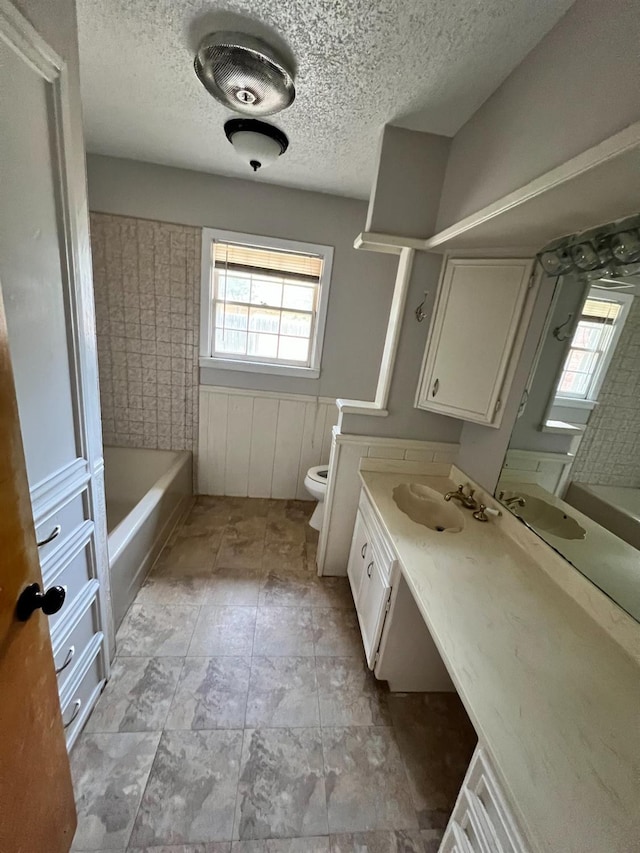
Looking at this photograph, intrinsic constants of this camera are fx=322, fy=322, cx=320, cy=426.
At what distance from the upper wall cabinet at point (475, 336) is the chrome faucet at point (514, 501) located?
1.10 ft

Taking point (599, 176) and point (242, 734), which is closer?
point (599, 176)

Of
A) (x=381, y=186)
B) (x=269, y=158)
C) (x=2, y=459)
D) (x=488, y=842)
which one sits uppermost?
(x=269, y=158)

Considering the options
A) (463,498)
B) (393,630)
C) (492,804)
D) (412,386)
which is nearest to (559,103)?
(412,386)

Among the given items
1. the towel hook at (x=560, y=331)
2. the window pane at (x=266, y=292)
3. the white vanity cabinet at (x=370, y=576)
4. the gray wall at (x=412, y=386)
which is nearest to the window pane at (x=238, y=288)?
the window pane at (x=266, y=292)

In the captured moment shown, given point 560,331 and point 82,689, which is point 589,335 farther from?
point 82,689

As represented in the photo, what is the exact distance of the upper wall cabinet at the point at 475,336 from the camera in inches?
54.8

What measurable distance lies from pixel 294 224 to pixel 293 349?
910 millimetres

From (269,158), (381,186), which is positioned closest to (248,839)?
(381,186)

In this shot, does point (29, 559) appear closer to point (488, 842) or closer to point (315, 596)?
point (488, 842)

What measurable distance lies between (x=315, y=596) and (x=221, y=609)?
0.55 m

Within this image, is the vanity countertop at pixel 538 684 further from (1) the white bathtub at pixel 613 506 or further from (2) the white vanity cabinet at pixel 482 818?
(1) the white bathtub at pixel 613 506

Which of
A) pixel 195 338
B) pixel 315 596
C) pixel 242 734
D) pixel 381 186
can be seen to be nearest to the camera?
pixel 242 734

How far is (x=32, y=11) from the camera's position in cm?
71

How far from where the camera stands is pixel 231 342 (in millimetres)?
2629
